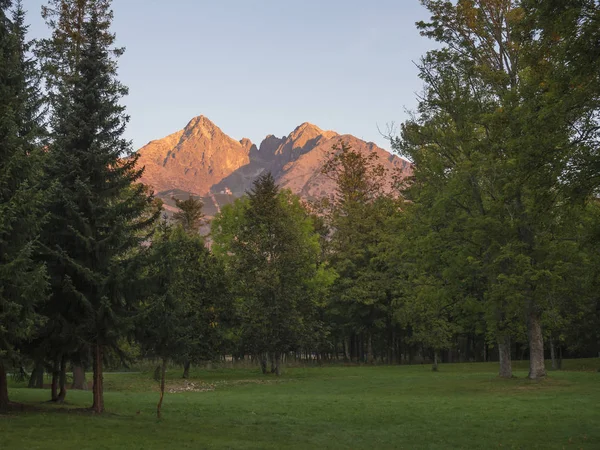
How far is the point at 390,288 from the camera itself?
63.2m

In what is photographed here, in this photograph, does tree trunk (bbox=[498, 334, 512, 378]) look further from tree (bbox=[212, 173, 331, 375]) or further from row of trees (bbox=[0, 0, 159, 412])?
row of trees (bbox=[0, 0, 159, 412])

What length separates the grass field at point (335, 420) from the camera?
1623 cm

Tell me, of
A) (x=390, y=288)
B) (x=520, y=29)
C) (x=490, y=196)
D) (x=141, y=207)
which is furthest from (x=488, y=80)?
(x=390, y=288)

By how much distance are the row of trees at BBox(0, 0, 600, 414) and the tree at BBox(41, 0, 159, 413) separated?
0.24 feet

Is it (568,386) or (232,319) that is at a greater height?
(232,319)

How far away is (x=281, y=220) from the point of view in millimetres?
49969

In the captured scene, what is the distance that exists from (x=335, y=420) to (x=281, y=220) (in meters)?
29.6

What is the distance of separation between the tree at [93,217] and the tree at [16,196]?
50.3 inches

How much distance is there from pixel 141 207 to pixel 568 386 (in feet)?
75.3

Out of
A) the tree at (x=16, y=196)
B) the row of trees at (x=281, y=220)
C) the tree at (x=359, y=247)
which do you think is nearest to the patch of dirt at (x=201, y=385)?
the row of trees at (x=281, y=220)

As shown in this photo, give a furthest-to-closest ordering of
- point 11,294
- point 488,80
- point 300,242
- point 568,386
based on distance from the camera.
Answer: point 300,242, point 488,80, point 568,386, point 11,294

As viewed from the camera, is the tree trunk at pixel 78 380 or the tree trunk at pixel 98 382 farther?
the tree trunk at pixel 78 380

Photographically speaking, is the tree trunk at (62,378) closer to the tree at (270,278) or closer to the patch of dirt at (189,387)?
Result: the patch of dirt at (189,387)

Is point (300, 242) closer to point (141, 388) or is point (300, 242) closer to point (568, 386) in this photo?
point (141, 388)
